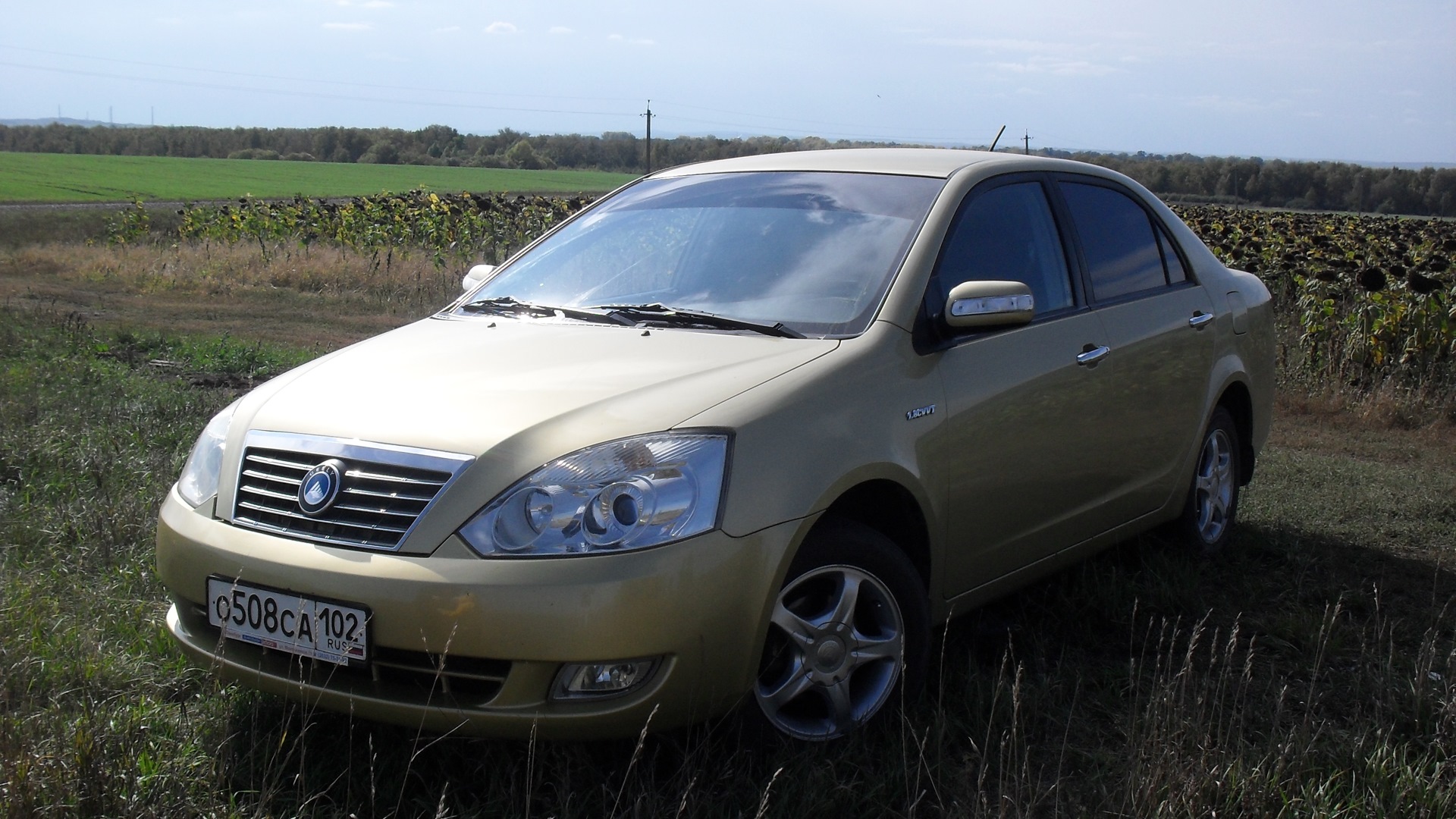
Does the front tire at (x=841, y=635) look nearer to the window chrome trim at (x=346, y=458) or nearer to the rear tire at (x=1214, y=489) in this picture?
the window chrome trim at (x=346, y=458)

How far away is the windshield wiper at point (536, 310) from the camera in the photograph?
3971 millimetres

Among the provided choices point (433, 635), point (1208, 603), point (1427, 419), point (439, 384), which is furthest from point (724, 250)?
point (1427, 419)

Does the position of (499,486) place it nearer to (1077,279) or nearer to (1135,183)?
(1077,279)

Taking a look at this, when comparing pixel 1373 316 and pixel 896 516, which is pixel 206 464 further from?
pixel 1373 316

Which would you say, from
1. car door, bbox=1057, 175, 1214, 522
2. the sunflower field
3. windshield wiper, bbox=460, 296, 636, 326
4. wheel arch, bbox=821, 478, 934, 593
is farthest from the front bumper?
the sunflower field

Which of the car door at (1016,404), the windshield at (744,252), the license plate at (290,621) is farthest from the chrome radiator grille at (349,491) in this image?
the car door at (1016,404)

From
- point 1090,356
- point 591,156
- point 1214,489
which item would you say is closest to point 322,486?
point 1090,356

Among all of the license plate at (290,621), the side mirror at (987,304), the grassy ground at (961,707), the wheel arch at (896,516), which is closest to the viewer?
the license plate at (290,621)

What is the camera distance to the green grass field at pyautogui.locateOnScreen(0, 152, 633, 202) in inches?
1853

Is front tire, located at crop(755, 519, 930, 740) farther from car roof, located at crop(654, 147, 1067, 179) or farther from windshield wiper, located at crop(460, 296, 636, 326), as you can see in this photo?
car roof, located at crop(654, 147, 1067, 179)

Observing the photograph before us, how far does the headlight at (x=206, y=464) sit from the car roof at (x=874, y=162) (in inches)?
75.2

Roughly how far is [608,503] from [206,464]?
50.0 inches

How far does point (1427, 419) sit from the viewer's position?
365 inches

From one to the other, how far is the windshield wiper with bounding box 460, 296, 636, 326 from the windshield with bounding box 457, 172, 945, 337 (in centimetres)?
4
